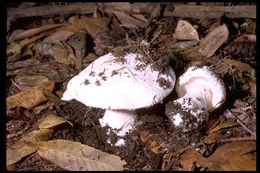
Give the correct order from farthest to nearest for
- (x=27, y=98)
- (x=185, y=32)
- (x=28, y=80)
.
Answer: (x=185, y=32), (x=28, y=80), (x=27, y=98)

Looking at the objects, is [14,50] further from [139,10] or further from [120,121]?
[120,121]

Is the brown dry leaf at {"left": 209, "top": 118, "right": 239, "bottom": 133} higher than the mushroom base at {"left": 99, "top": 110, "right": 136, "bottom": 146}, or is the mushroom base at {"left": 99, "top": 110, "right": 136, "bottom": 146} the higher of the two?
the brown dry leaf at {"left": 209, "top": 118, "right": 239, "bottom": 133}

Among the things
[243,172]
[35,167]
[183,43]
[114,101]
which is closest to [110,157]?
[114,101]

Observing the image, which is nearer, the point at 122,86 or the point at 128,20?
the point at 122,86

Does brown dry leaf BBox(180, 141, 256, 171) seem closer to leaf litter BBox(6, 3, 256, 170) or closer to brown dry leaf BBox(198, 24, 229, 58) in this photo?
leaf litter BBox(6, 3, 256, 170)

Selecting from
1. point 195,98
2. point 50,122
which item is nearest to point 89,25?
point 50,122

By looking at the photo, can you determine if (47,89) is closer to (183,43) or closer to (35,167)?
(35,167)

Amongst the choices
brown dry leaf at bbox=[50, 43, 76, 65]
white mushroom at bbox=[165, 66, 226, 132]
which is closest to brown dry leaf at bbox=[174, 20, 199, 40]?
white mushroom at bbox=[165, 66, 226, 132]

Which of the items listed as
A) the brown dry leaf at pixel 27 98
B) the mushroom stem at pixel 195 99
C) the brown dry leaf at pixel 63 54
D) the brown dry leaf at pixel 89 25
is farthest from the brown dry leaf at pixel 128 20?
the mushroom stem at pixel 195 99
